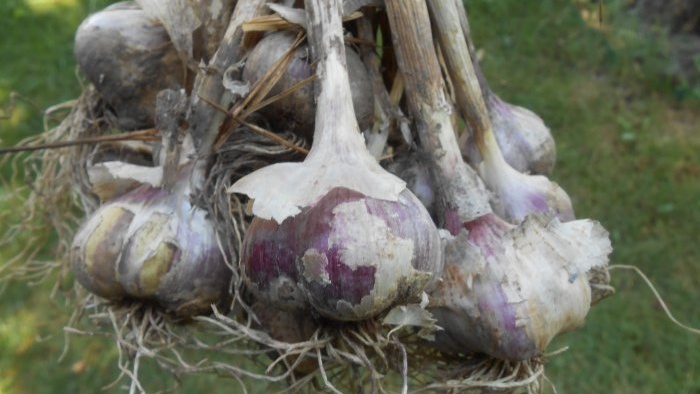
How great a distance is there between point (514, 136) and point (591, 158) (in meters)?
1.28

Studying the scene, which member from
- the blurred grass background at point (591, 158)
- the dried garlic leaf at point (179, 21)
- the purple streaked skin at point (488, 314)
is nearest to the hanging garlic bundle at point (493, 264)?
the purple streaked skin at point (488, 314)

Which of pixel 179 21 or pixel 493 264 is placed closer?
pixel 493 264

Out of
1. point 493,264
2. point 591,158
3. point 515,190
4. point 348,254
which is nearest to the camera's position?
point 348,254

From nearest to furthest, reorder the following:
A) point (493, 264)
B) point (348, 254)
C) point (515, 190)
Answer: point (348, 254) → point (493, 264) → point (515, 190)

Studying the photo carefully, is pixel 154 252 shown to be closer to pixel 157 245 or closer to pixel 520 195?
pixel 157 245

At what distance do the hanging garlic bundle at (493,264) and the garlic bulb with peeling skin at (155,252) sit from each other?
0.83 ft

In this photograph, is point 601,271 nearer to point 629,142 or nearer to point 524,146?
point 524,146

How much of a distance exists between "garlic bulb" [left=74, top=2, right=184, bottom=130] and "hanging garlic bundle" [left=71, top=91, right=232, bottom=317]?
153 mm

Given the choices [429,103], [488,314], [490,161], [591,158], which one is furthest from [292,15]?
[591,158]

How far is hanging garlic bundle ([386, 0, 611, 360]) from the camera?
76 centimetres

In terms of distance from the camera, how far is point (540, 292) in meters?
0.76

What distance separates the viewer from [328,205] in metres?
0.68

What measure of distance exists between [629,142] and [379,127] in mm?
1502

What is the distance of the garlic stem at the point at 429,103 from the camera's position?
824 mm
